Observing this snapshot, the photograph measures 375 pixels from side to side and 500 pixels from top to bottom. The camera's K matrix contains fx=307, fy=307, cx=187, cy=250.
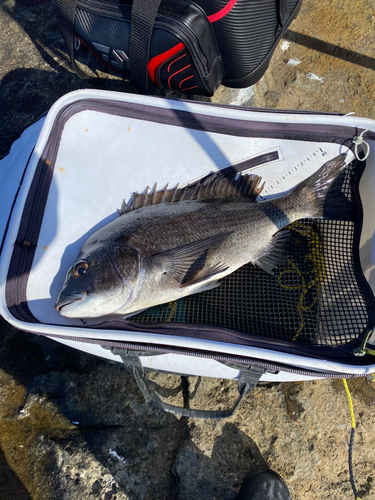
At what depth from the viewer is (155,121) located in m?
2.26

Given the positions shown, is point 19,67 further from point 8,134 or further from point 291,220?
point 291,220

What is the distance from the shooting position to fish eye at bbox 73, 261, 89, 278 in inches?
72.0

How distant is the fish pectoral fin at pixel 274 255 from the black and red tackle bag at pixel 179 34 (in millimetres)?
1264

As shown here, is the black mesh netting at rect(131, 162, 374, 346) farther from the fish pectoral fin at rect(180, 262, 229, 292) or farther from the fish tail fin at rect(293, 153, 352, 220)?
the fish pectoral fin at rect(180, 262, 229, 292)

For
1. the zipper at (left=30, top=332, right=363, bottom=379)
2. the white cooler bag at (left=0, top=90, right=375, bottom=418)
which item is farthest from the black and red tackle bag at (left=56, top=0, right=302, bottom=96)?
the zipper at (left=30, top=332, right=363, bottom=379)

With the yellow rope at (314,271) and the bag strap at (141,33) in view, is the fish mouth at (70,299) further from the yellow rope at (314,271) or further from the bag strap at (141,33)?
the bag strap at (141,33)

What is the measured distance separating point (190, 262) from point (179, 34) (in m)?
1.47

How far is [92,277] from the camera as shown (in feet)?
5.96

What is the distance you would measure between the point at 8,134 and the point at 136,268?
2011mm

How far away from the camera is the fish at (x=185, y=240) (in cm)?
183

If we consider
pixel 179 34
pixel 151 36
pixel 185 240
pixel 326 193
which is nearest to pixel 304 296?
pixel 326 193

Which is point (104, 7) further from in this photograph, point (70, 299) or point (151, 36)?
point (70, 299)

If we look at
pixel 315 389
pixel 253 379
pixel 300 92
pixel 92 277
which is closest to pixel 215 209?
pixel 92 277

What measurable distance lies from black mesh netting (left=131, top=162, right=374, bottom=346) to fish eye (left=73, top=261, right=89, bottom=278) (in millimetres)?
476
